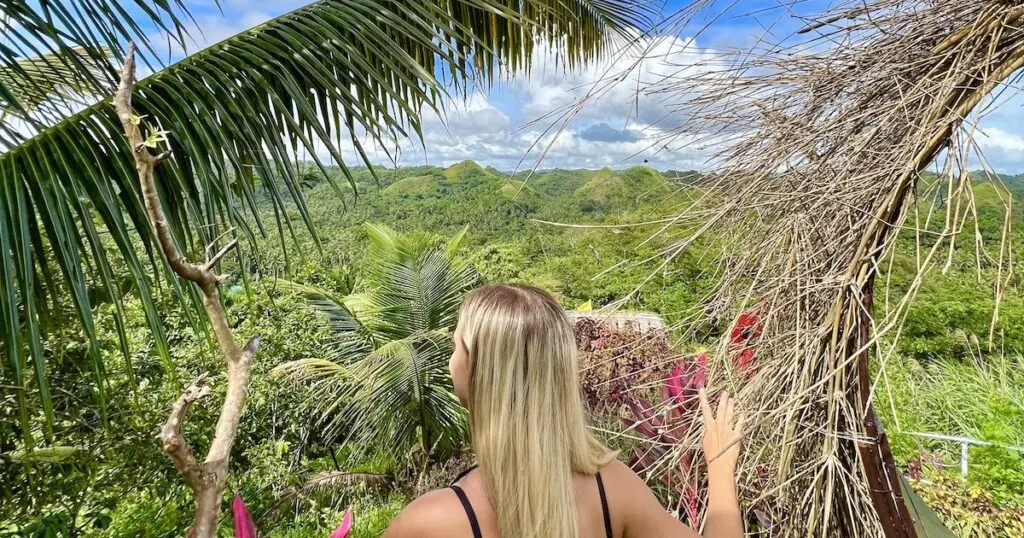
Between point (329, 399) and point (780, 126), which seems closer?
point (780, 126)

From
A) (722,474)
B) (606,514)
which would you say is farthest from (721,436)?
(606,514)

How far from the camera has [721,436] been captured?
1.16 meters

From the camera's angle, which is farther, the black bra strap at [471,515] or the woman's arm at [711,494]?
the woman's arm at [711,494]

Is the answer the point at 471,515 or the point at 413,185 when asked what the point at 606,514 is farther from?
the point at 413,185

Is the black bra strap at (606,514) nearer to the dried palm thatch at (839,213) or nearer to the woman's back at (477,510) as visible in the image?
the woman's back at (477,510)

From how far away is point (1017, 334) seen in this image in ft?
32.1

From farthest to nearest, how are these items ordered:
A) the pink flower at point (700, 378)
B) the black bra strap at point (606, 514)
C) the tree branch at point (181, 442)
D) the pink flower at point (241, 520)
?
the pink flower at point (700, 378), the black bra strap at point (606, 514), the pink flower at point (241, 520), the tree branch at point (181, 442)

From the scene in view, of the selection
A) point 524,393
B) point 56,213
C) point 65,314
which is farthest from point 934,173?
point 65,314

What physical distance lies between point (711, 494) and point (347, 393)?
426 centimetres

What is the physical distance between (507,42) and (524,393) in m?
3.28

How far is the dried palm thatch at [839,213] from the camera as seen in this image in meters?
0.90

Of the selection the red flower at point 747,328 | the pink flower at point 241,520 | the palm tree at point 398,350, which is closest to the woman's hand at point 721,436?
the red flower at point 747,328

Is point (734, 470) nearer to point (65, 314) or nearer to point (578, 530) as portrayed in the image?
point (578, 530)

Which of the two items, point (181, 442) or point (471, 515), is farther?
point (471, 515)
